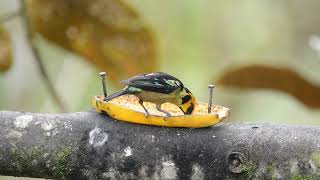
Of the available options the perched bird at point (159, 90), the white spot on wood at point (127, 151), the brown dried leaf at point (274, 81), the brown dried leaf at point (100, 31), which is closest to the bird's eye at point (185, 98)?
the perched bird at point (159, 90)

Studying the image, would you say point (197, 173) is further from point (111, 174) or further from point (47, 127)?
point (47, 127)

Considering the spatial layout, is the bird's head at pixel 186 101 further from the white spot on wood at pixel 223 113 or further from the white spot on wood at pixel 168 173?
the white spot on wood at pixel 168 173

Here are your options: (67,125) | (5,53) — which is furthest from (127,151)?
(5,53)

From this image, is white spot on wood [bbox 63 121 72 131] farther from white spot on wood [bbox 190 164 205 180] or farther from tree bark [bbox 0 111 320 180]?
white spot on wood [bbox 190 164 205 180]

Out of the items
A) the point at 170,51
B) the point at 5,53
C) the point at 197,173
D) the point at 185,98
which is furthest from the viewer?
the point at 170,51

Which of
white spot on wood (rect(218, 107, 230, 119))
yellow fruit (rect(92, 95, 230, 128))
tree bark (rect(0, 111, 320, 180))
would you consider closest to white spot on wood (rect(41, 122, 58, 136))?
tree bark (rect(0, 111, 320, 180))

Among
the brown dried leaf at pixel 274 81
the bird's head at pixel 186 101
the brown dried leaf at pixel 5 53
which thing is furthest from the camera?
the brown dried leaf at pixel 5 53

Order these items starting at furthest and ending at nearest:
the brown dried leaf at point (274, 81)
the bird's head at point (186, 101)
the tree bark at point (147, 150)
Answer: the brown dried leaf at point (274, 81), the bird's head at point (186, 101), the tree bark at point (147, 150)
